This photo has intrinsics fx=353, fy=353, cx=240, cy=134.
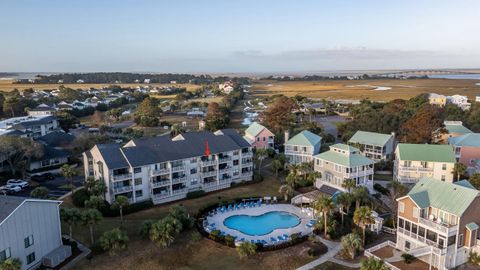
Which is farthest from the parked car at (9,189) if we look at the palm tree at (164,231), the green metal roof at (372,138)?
the green metal roof at (372,138)

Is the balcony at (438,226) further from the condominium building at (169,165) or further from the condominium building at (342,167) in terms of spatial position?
the condominium building at (169,165)

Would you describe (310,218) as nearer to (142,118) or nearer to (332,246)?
(332,246)

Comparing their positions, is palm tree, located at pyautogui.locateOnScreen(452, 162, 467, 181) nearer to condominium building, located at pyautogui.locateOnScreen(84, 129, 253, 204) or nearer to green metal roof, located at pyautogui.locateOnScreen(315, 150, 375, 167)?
green metal roof, located at pyautogui.locateOnScreen(315, 150, 375, 167)

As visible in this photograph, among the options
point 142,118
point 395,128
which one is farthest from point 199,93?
point 395,128

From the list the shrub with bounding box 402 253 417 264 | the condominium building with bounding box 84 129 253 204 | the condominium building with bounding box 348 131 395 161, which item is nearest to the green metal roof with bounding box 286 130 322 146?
the condominium building with bounding box 348 131 395 161

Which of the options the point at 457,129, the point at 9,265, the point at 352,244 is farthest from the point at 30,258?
the point at 457,129

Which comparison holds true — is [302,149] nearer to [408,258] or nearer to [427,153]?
[427,153]
